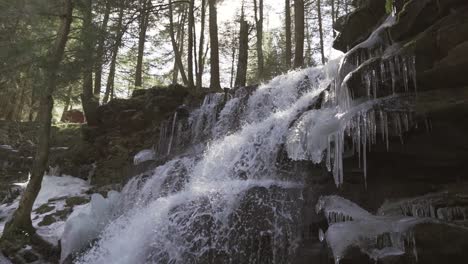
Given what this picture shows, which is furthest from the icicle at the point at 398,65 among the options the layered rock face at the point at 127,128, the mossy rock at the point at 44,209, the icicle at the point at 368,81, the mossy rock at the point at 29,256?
the mossy rock at the point at 44,209

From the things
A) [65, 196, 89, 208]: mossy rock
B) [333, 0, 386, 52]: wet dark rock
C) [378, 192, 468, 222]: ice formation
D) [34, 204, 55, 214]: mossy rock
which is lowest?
[34, 204, 55, 214]: mossy rock

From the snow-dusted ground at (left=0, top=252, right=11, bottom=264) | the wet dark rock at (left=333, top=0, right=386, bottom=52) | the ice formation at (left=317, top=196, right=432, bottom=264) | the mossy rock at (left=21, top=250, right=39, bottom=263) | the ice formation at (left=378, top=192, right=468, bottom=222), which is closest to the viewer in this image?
the ice formation at (left=317, top=196, right=432, bottom=264)

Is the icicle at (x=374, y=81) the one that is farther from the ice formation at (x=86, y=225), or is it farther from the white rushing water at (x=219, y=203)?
the ice formation at (x=86, y=225)

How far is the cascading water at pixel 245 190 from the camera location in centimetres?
695

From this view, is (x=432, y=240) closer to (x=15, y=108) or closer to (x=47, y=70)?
(x=47, y=70)

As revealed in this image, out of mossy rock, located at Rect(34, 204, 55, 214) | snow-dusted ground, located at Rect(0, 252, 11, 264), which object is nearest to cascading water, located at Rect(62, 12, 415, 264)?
snow-dusted ground, located at Rect(0, 252, 11, 264)

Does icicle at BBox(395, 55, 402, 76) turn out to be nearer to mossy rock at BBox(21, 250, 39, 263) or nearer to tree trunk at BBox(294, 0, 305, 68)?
tree trunk at BBox(294, 0, 305, 68)

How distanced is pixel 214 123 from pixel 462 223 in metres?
8.66

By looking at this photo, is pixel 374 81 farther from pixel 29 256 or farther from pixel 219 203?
pixel 29 256

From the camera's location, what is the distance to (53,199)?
1288 centimetres

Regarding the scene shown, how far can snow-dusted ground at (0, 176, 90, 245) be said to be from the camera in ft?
35.6

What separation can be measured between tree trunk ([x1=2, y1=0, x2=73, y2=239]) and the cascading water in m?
1.56

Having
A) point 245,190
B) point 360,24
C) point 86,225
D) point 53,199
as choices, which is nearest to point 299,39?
point 360,24

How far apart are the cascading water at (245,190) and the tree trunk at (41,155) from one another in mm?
1563
